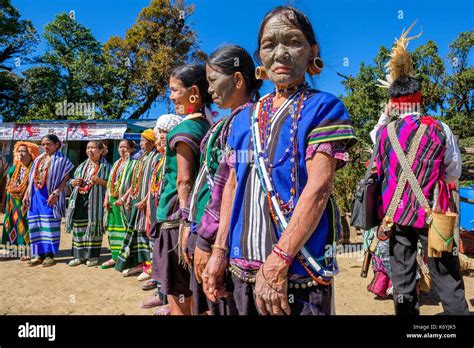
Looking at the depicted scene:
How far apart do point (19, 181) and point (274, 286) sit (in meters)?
6.12

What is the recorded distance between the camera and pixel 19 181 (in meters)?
5.81

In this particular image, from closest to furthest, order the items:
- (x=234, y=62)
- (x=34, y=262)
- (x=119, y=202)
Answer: (x=234, y=62)
(x=119, y=202)
(x=34, y=262)

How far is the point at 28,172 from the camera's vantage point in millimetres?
5758

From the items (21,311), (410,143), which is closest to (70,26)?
(21,311)

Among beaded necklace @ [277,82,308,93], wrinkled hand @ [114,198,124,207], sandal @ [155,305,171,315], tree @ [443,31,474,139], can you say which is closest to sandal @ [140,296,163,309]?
sandal @ [155,305,171,315]

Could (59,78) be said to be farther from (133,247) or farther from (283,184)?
(283,184)

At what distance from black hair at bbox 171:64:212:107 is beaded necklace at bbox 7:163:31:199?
4.78 m

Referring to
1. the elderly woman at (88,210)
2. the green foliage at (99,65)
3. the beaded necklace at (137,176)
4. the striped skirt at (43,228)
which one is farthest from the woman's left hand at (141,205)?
the green foliage at (99,65)

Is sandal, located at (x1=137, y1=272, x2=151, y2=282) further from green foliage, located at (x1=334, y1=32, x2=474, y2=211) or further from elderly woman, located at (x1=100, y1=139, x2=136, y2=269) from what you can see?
green foliage, located at (x1=334, y1=32, x2=474, y2=211)

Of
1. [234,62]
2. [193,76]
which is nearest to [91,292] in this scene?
[193,76]

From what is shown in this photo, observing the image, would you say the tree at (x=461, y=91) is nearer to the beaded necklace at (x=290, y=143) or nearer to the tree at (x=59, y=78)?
the beaded necklace at (x=290, y=143)

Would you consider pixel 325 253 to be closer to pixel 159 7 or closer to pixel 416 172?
pixel 416 172

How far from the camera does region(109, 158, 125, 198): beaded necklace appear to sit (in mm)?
5289

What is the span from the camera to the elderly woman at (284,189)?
1144 millimetres
